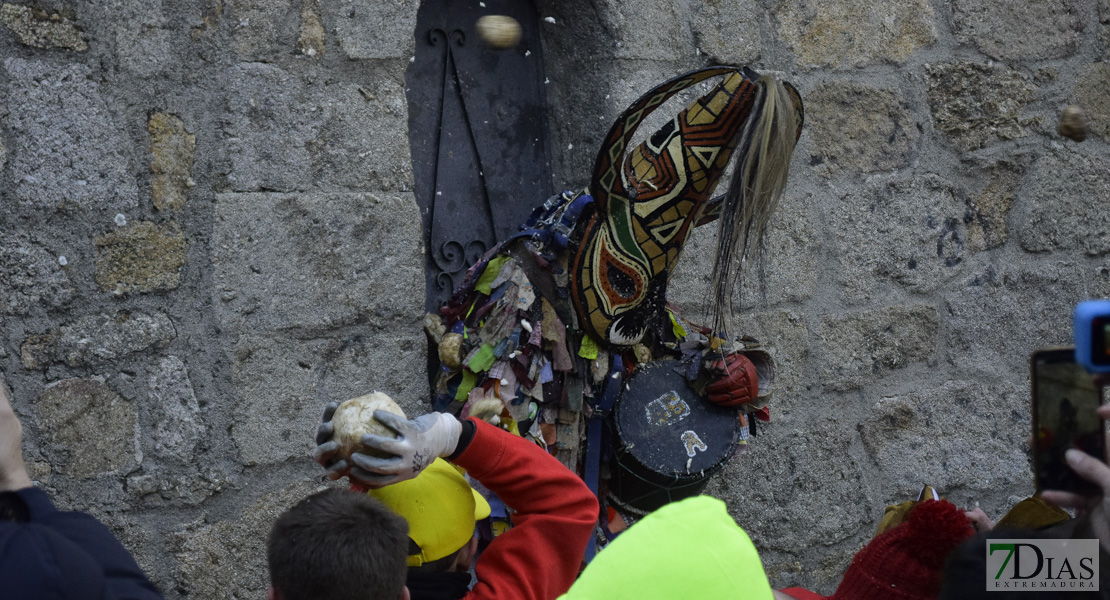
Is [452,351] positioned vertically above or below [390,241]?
below

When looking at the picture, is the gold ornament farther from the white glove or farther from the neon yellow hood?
the neon yellow hood

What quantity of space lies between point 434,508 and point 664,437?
71 cm

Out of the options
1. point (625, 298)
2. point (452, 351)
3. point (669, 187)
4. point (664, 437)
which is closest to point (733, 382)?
point (664, 437)

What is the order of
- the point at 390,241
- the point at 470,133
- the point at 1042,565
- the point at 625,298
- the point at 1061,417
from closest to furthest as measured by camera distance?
the point at 1061,417, the point at 1042,565, the point at 625,298, the point at 390,241, the point at 470,133

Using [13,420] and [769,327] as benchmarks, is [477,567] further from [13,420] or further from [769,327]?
[769,327]

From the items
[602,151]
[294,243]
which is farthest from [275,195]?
[602,151]

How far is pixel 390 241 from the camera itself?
2.33 meters

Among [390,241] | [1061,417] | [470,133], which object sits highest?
[470,133]

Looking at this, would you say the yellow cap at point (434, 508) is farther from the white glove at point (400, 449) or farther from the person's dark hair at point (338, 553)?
the person's dark hair at point (338, 553)

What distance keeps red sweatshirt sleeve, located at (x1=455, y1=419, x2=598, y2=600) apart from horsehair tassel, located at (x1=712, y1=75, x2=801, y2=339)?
67 cm

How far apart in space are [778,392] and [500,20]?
1335 mm

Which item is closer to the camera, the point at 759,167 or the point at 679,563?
the point at 679,563

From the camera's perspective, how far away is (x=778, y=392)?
2836mm

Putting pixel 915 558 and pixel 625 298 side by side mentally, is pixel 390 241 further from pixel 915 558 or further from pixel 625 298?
pixel 915 558
